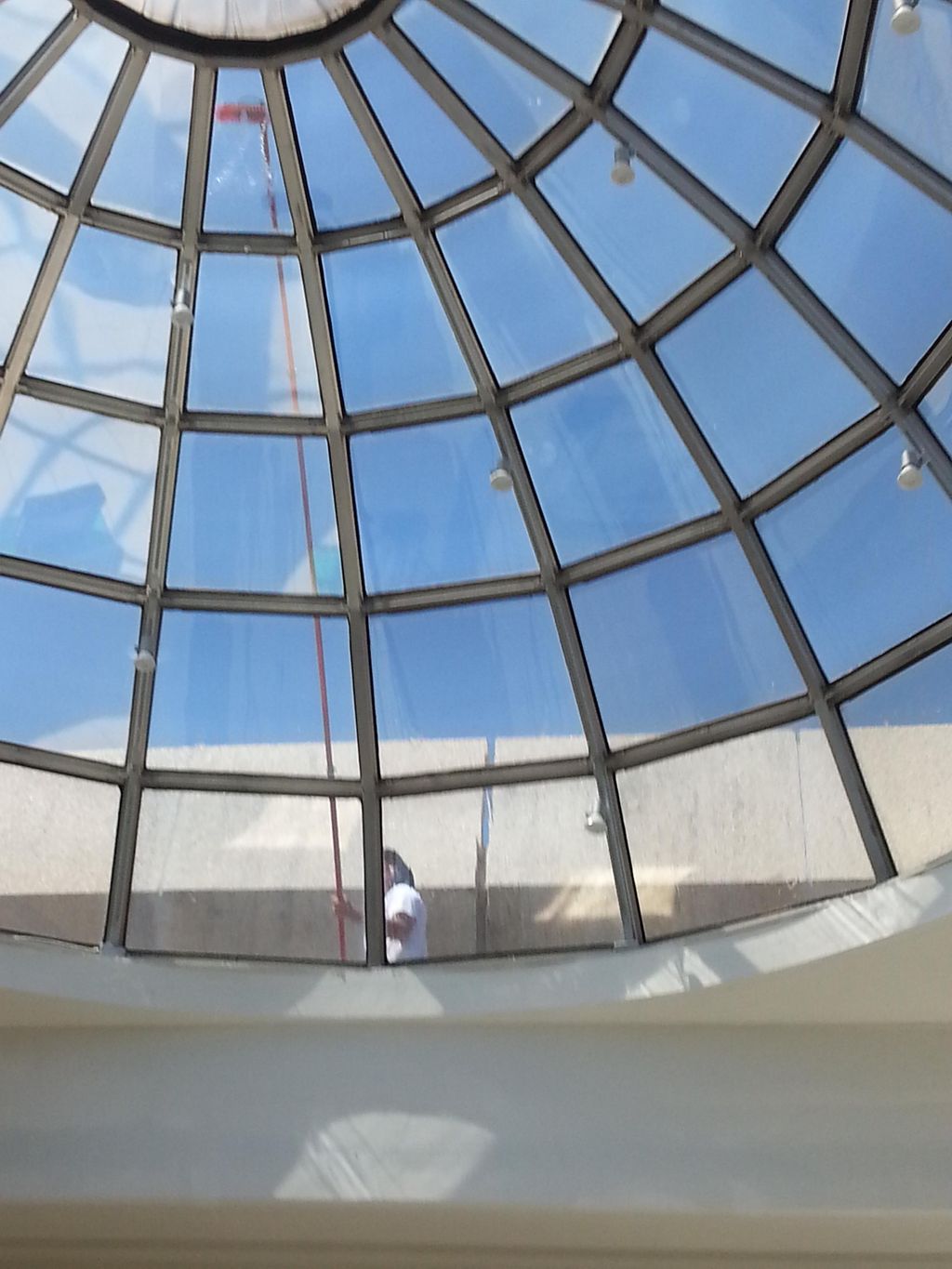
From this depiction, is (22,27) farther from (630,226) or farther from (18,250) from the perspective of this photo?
(630,226)

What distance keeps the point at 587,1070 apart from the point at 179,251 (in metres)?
9.29

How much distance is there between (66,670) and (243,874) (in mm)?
3044

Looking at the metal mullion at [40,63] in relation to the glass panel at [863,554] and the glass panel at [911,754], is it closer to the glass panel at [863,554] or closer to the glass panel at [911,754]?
the glass panel at [863,554]

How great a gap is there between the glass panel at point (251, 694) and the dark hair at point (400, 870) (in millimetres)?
1046

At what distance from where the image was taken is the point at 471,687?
584 inches

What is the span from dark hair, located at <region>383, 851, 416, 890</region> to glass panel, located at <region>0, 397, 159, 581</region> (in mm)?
4373

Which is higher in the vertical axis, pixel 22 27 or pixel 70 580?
pixel 22 27

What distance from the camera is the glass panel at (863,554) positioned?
12.8m

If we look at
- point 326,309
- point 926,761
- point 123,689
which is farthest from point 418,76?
point 926,761

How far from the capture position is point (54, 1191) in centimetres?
1324

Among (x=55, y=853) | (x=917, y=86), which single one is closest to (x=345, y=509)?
(x=55, y=853)

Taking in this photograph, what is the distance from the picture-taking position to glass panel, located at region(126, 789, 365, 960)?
14797mm

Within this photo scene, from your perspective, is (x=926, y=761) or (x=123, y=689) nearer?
(x=926, y=761)

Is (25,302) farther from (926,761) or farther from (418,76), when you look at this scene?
(926,761)
